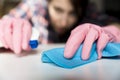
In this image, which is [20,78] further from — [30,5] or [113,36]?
[30,5]

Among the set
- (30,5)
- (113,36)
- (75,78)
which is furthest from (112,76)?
(30,5)

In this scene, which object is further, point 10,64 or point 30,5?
point 30,5

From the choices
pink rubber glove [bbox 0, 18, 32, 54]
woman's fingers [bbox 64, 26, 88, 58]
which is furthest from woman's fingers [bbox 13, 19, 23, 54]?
woman's fingers [bbox 64, 26, 88, 58]

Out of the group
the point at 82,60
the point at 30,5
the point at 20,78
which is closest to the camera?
the point at 20,78

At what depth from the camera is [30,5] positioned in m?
1.27

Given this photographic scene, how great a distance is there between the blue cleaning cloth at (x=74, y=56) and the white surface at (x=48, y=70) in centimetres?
1

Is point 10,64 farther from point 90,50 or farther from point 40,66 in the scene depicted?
point 90,50

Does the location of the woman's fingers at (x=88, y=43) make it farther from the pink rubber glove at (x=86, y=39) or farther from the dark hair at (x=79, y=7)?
the dark hair at (x=79, y=7)

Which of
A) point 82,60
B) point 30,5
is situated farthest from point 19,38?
point 30,5

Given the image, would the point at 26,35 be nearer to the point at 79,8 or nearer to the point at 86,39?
the point at 86,39

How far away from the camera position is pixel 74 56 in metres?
0.55

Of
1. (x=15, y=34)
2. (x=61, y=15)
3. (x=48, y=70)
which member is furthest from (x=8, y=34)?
(x=61, y=15)

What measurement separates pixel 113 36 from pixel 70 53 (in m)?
0.14

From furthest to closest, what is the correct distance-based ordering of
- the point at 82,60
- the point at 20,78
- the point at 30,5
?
the point at 30,5
the point at 82,60
the point at 20,78
